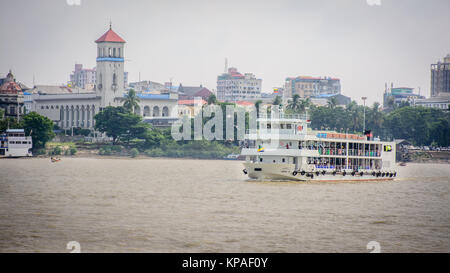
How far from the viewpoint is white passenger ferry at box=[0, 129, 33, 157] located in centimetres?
15688

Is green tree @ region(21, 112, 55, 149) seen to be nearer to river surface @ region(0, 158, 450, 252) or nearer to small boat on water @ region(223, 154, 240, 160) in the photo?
small boat on water @ region(223, 154, 240, 160)

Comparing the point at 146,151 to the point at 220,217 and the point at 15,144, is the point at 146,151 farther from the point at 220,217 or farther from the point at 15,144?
the point at 220,217

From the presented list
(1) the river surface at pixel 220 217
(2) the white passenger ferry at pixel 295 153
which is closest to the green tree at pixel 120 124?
(2) the white passenger ferry at pixel 295 153

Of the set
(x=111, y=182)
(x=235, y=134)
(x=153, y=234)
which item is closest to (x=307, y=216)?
(x=153, y=234)

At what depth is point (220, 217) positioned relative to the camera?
5062 cm

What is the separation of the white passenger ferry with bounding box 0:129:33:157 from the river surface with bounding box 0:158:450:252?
7936cm

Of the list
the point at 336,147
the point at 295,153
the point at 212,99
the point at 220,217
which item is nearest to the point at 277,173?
the point at 295,153

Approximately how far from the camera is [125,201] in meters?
60.1

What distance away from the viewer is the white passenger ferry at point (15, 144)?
15688 cm

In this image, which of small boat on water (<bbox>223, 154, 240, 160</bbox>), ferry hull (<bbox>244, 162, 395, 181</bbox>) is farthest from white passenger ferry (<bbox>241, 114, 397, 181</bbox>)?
small boat on water (<bbox>223, 154, 240, 160</bbox>)

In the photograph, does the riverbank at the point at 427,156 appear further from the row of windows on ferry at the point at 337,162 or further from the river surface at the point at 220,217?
the river surface at the point at 220,217

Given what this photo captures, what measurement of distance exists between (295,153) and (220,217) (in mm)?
27553
